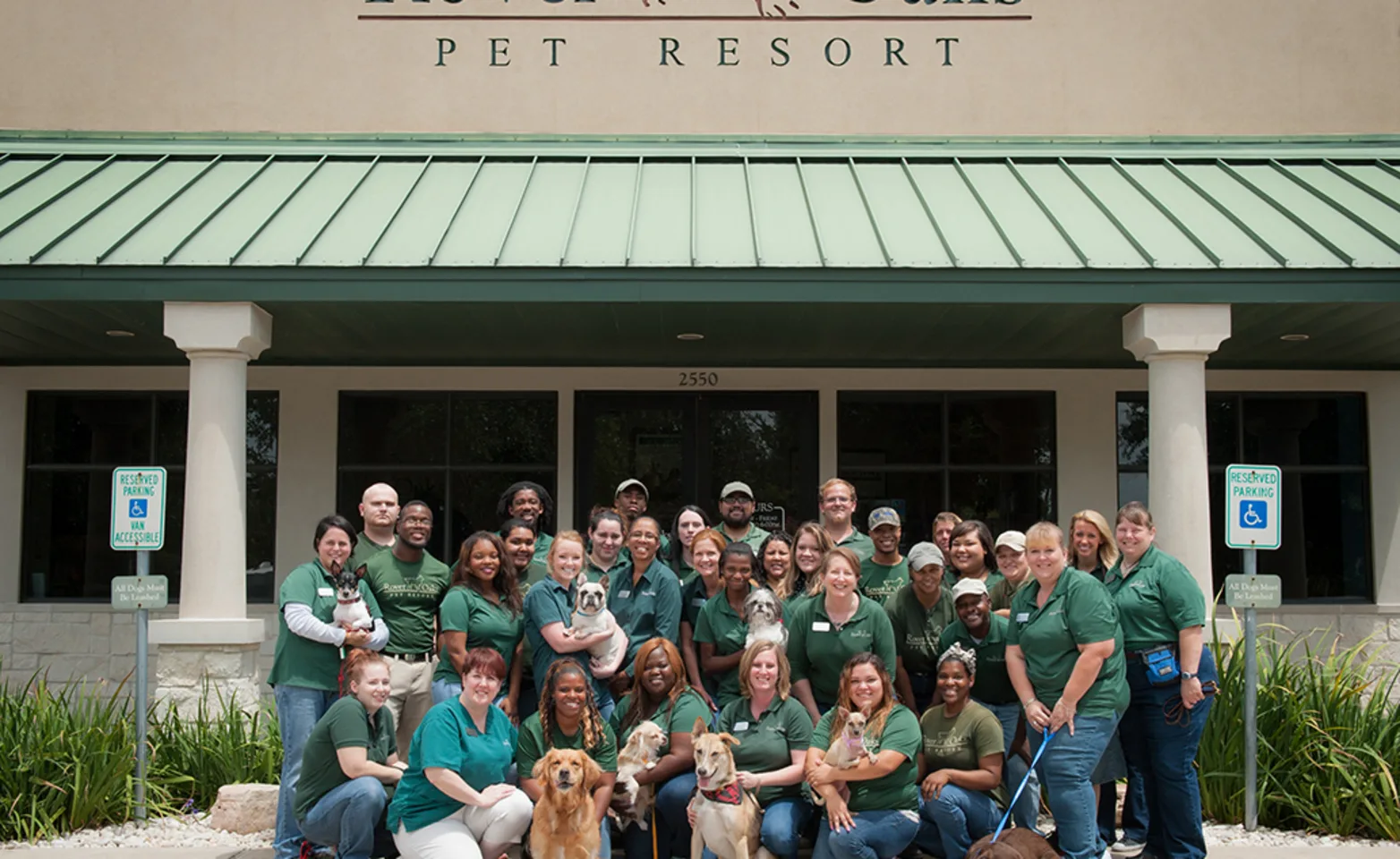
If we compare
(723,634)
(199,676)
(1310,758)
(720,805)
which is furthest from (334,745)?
(1310,758)

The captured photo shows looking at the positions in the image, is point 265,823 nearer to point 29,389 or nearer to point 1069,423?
point 29,389

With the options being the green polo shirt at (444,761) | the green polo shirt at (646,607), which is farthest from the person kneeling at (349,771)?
the green polo shirt at (646,607)

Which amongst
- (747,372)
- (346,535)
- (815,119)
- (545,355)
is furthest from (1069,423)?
(346,535)

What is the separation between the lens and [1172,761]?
20.7 ft

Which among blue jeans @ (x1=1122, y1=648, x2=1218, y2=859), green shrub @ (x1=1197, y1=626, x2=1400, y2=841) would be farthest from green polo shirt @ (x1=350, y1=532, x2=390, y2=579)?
green shrub @ (x1=1197, y1=626, x2=1400, y2=841)

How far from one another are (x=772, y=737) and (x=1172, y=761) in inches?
81.8

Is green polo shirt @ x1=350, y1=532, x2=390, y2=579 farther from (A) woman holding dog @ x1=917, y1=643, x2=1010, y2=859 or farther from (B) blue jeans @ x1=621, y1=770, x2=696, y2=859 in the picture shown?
(A) woman holding dog @ x1=917, y1=643, x2=1010, y2=859

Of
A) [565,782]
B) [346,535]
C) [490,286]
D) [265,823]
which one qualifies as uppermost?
[490,286]

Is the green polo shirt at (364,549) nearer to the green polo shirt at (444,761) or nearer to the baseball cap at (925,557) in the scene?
the green polo shirt at (444,761)

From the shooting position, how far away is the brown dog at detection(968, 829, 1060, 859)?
5.43 metres

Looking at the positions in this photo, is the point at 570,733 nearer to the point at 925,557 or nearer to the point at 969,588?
Result: the point at 925,557

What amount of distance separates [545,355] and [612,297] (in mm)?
2760

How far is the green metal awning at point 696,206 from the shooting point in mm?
8344

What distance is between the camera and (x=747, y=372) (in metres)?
11.1
